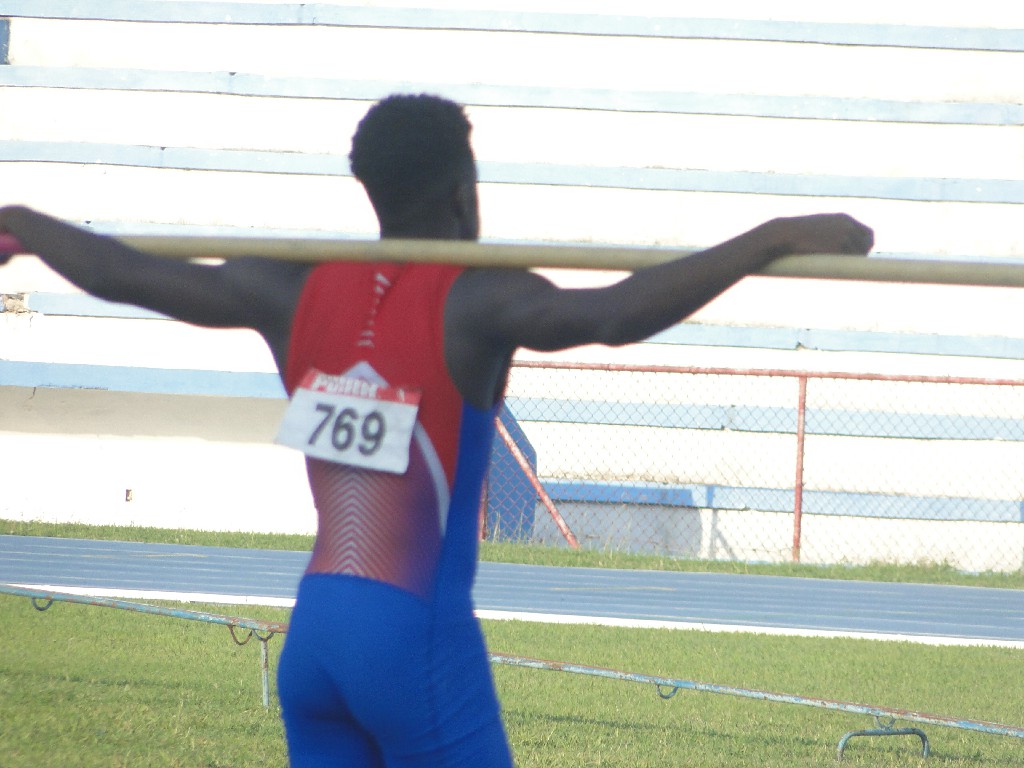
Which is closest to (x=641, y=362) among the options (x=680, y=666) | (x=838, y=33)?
(x=838, y=33)

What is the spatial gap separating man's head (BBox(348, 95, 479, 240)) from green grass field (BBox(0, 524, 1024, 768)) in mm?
3258

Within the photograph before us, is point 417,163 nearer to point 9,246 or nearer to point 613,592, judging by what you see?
point 9,246

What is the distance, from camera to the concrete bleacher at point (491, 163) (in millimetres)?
14602

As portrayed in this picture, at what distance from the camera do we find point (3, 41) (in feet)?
50.1

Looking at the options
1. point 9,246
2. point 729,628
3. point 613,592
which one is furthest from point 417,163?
point 613,592

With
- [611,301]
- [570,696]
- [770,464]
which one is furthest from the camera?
[770,464]

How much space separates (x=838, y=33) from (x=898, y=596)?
21.3ft

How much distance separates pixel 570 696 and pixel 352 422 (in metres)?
4.76

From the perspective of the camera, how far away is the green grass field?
5.44 meters

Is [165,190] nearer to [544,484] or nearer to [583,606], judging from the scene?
[544,484]

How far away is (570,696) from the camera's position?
676 cm

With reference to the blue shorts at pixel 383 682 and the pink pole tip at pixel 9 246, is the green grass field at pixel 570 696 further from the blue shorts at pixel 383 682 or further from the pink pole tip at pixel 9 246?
the blue shorts at pixel 383 682

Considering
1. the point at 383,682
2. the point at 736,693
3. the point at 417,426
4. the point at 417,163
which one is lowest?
the point at 736,693

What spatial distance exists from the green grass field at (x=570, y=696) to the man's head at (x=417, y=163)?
3258 mm
